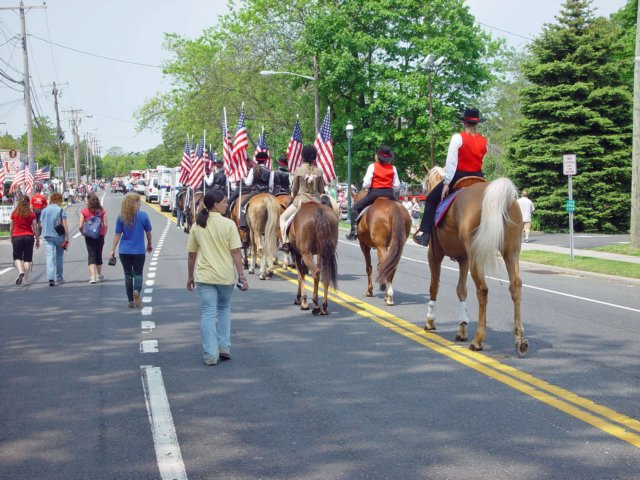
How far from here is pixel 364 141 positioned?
162 ft

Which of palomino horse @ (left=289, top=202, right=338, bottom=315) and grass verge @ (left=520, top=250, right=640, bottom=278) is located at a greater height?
palomino horse @ (left=289, top=202, right=338, bottom=315)

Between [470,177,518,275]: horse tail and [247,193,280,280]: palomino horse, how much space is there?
830 cm

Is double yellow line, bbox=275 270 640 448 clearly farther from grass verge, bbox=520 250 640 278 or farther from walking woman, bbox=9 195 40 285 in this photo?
grass verge, bbox=520 250 640 278

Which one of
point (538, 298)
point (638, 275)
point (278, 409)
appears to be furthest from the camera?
point (638, 275)

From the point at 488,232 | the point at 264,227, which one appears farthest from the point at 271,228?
the point at 488,232

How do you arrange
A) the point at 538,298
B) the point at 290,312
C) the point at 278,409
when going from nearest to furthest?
1. the point at 278,409
2. the point at 290,312
3. the point at 538,298

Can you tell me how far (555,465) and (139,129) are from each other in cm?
7647

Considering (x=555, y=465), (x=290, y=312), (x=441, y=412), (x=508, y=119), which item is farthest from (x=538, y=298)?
(x=508, y=119)

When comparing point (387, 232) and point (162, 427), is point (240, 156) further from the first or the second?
point (162, 427)

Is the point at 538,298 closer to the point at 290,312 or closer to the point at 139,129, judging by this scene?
the point at 290,312

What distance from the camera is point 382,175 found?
45.1ft

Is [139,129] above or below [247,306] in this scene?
above

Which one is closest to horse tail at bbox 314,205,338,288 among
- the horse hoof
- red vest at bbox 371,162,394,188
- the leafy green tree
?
red vest at bbox 371,162,394,188

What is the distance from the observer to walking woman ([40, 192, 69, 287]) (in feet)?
58.3
